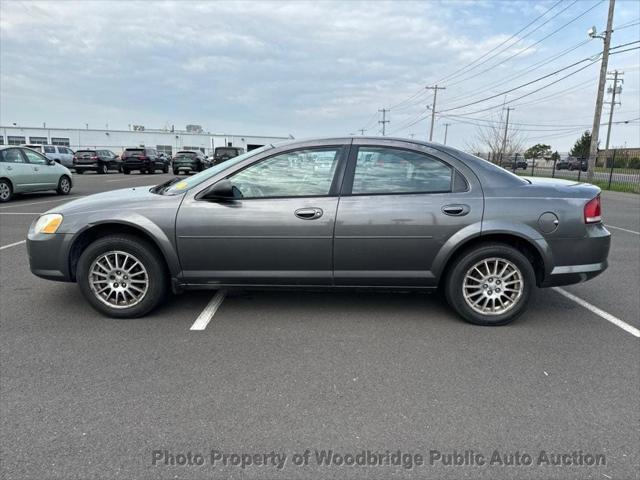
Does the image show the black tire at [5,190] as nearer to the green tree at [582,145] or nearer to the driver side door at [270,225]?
the driver side door at [270,225]

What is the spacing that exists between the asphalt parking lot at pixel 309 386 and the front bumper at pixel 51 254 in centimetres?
41

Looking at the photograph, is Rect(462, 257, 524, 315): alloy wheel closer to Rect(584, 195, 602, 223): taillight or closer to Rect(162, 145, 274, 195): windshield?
Rect(584, 195, 602, 223): taillight

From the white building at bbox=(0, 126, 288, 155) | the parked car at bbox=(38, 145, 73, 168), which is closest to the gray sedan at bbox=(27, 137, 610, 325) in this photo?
the parked car at bbox=(38, 145, 73, 168)

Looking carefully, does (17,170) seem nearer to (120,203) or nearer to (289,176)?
(120,203)

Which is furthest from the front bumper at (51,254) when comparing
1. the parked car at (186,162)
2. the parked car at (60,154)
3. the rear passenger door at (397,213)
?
the parked car at (60,154)

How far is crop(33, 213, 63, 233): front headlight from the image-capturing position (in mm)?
3957

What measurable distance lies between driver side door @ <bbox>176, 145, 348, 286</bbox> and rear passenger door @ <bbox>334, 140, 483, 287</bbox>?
16cm

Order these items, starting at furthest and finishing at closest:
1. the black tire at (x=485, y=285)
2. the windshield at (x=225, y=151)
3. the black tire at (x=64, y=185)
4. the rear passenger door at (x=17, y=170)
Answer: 1. the windshield at (x=225, y=151)
2. the black tire at (x=64, y=185)
3. the rear passenger door at (x=17, y=170)
4. the black tire at (x=485, y=285)

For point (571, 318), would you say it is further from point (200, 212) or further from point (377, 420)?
point (200, 212)

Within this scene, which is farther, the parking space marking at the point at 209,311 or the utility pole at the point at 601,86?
the utility pole at the point at 601,86

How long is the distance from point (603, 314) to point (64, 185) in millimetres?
14585

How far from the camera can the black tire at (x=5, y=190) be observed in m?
12.0

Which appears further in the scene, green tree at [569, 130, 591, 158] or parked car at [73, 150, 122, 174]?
green tree at [569, 130, 591, 158]

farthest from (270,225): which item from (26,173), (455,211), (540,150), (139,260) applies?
(540,150)
